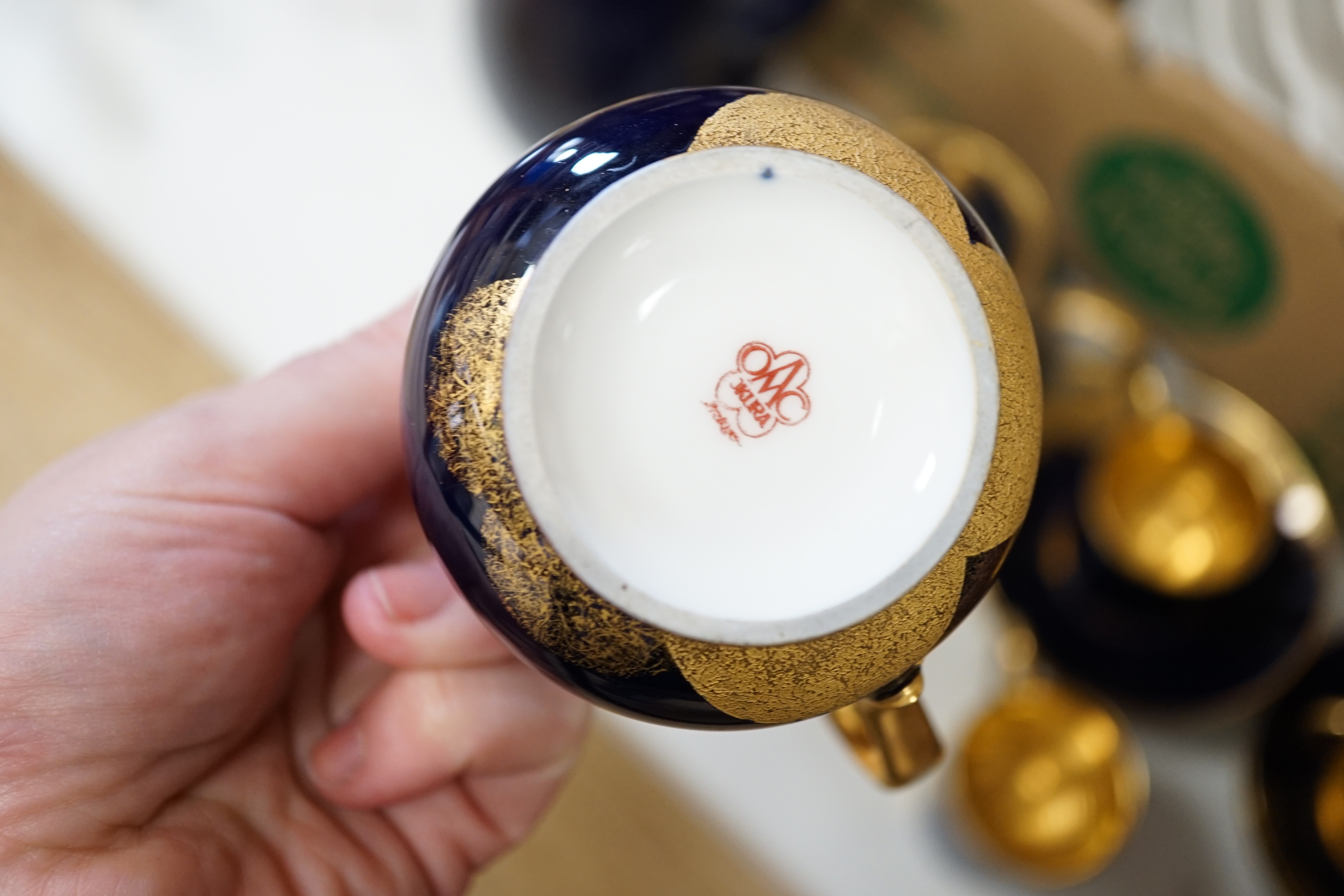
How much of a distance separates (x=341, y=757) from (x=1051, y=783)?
48cm

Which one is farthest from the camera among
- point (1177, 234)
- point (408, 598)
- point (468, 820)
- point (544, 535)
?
point (1177, 234)

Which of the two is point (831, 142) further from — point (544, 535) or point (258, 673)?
point (258, 673)

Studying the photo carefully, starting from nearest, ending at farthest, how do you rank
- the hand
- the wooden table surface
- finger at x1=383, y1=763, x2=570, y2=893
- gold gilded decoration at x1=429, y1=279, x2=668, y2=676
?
gold gilded decoration at x1=429, y1=279, x2=668, y2=676 < the hand < finger at x1=383, y1=763, x2=570, y2=893 < the wooden table surface

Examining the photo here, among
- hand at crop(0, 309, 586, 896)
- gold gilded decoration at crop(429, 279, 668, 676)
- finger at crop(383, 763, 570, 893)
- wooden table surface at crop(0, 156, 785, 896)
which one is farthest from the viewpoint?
wooden table surface at crop(0, 156, 785, 896)

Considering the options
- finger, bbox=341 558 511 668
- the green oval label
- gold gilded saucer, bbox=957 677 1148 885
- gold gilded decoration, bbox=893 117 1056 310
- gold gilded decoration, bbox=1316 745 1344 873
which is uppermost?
finger, bbox=341 558 511 668

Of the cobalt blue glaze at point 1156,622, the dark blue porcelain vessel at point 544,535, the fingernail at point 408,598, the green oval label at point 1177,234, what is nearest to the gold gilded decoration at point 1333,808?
the cobalt blue glaze at point 1156,622

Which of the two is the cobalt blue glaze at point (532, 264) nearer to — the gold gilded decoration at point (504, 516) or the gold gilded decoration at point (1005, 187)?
the gold gilded decoration at point (504, 516)

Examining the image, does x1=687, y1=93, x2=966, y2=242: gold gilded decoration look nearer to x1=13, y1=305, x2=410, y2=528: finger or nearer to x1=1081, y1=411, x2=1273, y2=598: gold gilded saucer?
x1=13, y1=305, x2=410, y2=528: finger

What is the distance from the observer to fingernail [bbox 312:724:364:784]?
1.90 feet

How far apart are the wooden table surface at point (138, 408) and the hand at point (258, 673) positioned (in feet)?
0.41

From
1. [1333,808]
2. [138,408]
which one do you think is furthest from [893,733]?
[138,408]

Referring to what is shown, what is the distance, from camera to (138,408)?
0.82 metres

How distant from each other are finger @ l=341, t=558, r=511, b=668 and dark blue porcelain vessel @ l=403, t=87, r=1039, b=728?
0.55ft

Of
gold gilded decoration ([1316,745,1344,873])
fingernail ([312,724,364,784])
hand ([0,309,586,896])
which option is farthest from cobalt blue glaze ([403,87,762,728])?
gold gilded decoration ([1316,745,1344,873])
